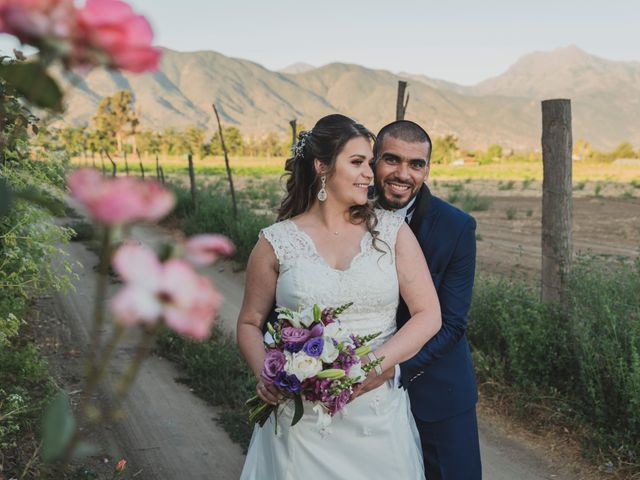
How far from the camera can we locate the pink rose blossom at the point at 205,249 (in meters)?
0.51

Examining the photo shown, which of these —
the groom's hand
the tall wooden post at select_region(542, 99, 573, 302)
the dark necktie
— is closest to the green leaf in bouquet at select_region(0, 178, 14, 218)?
the groom's hand

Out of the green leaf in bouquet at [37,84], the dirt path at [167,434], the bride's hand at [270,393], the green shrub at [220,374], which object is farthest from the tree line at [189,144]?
the green leaf in bouquet at [37,84]

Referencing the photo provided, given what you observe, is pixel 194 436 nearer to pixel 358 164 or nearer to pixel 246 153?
pixel 358 164

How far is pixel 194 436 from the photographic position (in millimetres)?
5438

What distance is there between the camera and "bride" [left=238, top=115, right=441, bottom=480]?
281cm

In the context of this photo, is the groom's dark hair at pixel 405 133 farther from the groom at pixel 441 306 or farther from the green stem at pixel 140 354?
the green stem at pixel 140 354

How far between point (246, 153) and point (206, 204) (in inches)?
4025

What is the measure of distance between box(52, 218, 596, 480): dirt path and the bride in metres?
1.91

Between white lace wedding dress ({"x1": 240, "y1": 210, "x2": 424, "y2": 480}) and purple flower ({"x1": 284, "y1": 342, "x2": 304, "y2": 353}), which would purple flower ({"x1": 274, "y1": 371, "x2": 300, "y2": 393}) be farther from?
white lace wedding dress ({"x1": 240, "y1": 210, "x2": 424, "y2": 480})

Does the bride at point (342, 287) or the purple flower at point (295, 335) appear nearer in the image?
the purple flower at point (295, 335)

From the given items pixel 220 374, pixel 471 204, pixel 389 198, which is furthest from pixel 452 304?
pixel 471 204

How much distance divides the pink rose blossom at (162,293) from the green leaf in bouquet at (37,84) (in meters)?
0.16

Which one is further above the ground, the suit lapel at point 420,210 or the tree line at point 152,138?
the tree line at point 152,138

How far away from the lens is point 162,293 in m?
0.48
